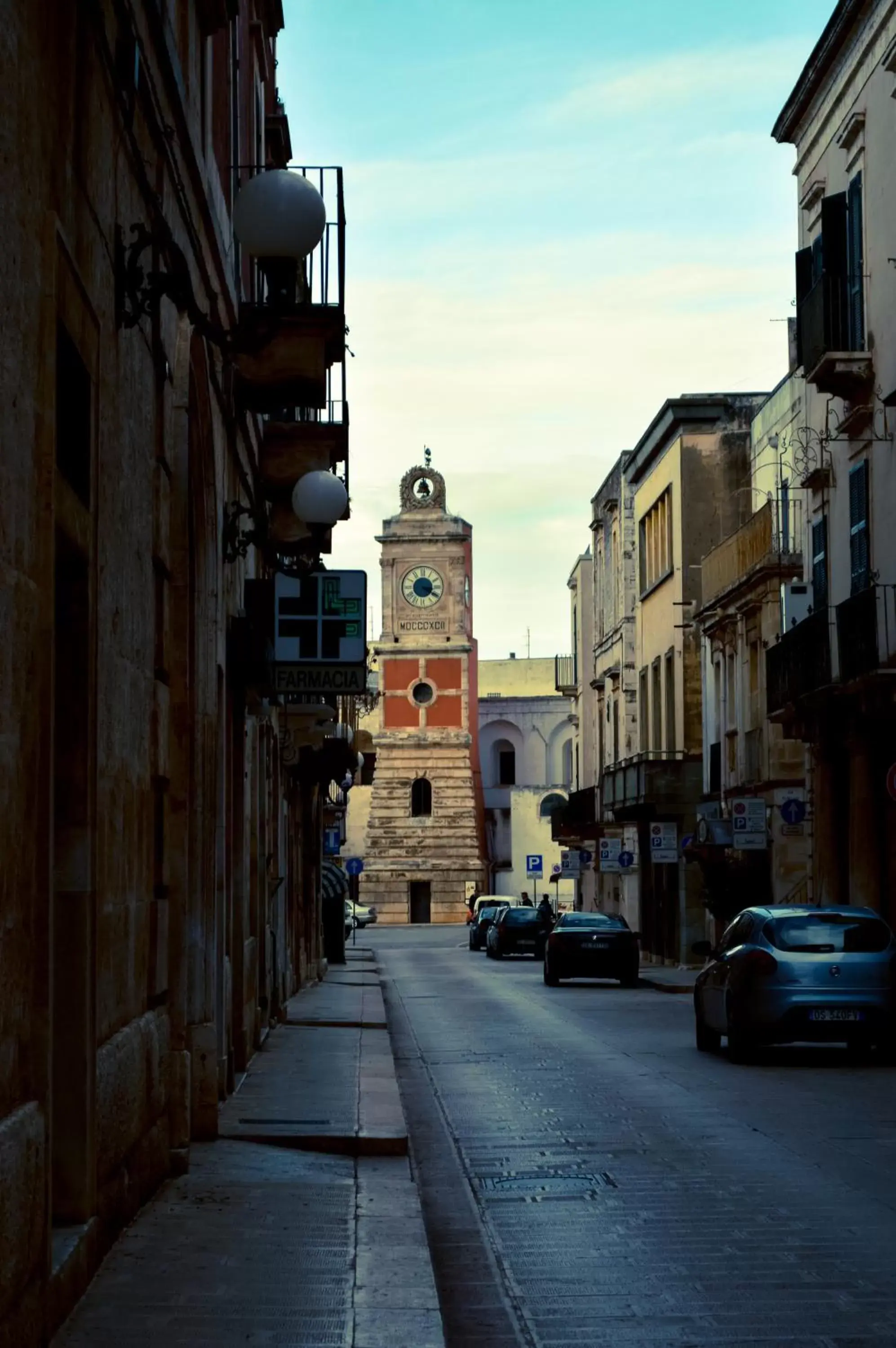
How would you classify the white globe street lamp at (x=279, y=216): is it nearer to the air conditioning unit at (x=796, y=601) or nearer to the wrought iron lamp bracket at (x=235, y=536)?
the wrought iron lamp bracket at (x=235, y=536)

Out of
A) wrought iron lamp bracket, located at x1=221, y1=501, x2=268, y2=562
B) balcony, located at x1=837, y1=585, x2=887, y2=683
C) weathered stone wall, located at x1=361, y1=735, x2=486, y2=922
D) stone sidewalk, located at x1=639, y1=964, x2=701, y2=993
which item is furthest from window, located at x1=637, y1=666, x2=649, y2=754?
weathered stone wall, located at x1=361, y1=735, x2=486, y2=922

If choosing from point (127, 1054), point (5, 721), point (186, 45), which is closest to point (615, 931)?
point (186, 45)

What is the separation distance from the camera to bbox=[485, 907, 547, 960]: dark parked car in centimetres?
5809

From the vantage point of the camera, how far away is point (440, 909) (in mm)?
107875

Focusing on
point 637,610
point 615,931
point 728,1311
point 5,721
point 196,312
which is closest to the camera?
point 5,721

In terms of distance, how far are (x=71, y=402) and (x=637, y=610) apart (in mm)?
49232

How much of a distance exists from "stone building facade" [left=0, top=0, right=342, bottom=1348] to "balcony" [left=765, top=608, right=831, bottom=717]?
16.4 m

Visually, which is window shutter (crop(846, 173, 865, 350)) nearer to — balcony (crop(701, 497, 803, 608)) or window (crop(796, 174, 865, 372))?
window (crop(796, 174, 865, 372))

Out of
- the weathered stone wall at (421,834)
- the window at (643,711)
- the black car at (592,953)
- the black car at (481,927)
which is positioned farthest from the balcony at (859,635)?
the weathered stone wall at (421,834)

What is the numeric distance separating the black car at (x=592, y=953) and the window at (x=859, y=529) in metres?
10.6

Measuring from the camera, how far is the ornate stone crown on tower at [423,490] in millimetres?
111438

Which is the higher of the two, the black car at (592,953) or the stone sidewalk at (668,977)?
the black car at (592,953)

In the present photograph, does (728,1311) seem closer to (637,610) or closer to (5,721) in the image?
(5,721)

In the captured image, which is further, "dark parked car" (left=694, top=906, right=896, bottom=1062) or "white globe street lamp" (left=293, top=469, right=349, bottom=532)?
"dark parked car" (left=694, top=906, right=896, bottom=1062)
